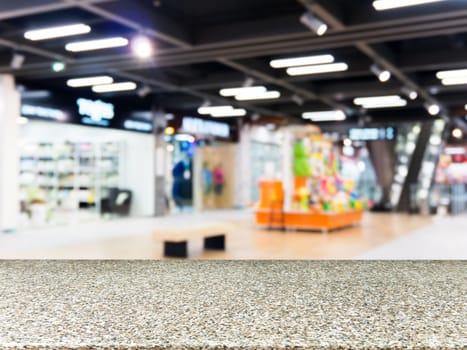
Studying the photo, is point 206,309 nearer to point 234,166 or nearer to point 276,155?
point 234,166

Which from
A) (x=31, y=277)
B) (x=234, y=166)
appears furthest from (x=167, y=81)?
(x=31, y=277)

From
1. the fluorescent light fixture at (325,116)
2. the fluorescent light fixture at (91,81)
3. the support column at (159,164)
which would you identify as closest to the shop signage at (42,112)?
the fluorescent light fixture at (91,81)

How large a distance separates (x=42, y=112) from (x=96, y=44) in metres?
3.82

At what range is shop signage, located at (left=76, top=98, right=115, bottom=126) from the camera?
488 inches

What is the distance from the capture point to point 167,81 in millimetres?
11656

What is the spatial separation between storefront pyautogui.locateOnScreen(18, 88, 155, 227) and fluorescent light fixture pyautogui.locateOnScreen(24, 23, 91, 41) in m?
5.77

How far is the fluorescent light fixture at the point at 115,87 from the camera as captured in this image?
38.7ft

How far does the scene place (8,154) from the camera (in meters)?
10.4

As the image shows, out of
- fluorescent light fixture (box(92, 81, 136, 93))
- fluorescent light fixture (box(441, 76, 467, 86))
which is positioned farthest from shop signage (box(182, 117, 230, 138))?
fluorescent light fixture (box(441, 76, 467, 86))

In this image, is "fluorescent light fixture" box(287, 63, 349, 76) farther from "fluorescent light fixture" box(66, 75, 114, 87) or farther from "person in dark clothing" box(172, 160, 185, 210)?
"person in dark clothing" box(172, 160, 185, 210)

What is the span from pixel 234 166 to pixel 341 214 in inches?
325

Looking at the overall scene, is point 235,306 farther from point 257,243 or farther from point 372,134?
point 372,134

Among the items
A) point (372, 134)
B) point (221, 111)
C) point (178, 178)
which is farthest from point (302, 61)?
point (178, 178)

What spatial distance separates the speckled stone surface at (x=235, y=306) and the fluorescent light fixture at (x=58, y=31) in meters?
6.36
